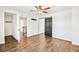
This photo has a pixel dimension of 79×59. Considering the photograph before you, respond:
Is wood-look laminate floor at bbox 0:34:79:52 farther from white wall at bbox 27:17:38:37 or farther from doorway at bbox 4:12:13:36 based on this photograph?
doorway at bbox 4:12:13:36

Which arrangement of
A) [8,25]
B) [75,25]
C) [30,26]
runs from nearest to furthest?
[75,25], [30,26], [8,25]

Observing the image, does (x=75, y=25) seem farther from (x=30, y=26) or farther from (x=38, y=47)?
(x=30, y=26)

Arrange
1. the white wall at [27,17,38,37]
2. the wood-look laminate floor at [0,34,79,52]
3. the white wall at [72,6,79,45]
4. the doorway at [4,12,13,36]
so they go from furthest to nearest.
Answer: the doorway at [4,12,13,36], the white wall at [27,17,38,37], the white wall at [72,6,79,45], the wood-look laminate floor at [0,34,79,52]

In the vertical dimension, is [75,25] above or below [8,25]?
below

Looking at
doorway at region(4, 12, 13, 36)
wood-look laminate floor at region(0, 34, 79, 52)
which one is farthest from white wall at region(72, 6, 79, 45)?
doorway at region(4, 12, 13, 36)

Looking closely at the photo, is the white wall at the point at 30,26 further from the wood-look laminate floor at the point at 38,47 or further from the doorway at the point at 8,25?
the wood-look laminate floor at the point at 38,47

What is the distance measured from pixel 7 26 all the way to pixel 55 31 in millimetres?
3880

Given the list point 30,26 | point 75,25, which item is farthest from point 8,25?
point 75,25

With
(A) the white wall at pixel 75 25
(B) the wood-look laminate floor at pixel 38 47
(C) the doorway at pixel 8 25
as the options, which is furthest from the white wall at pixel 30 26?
(A) the white wall at pixel 75 25

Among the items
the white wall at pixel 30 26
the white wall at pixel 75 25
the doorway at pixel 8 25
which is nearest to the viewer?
the white wall at pixel 75 25

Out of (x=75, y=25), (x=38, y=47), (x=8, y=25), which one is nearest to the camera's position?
(x=38, y=47)

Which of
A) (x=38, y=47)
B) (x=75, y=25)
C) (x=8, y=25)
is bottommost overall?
(x=38, y=47)

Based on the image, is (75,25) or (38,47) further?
(75,25)
